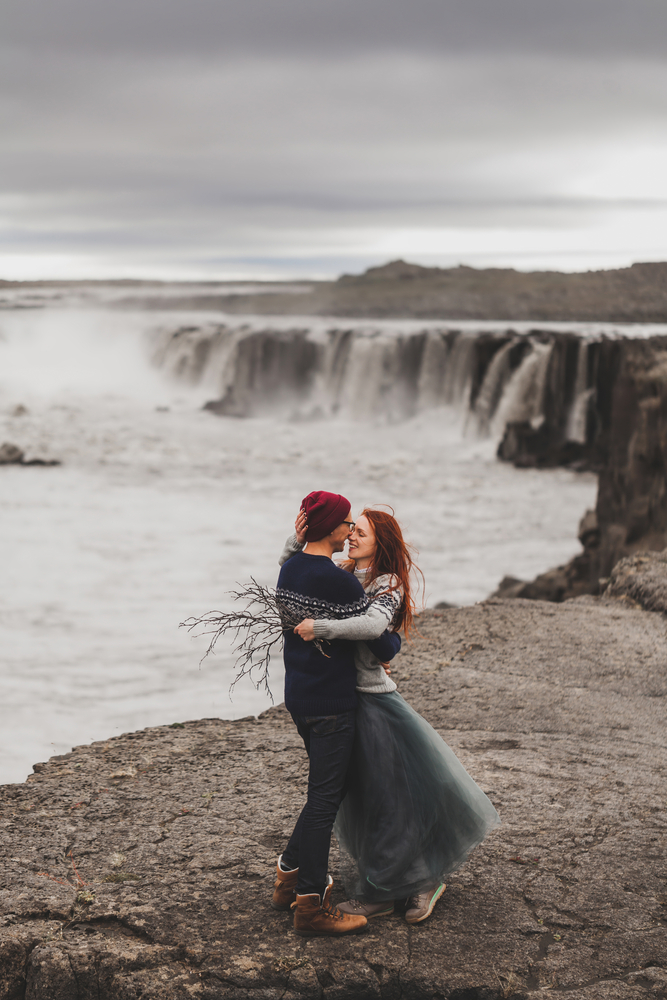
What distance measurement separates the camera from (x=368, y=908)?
314 cm

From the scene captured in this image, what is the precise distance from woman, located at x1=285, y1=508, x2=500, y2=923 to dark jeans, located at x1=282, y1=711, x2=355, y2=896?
0.09 metres

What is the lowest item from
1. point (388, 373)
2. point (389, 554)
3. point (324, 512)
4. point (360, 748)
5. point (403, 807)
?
point (403, 807)

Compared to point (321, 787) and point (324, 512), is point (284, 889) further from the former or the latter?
point (324, 512)

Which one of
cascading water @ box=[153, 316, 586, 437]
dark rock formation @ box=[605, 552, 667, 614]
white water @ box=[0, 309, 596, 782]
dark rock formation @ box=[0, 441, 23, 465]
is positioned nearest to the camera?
dark rock formation @ box=[605, 552, 667, 614]

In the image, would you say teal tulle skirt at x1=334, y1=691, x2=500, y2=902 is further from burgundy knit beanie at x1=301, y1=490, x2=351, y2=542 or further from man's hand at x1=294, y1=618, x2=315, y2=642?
burgundy knit beanie at x1=301, y1=490, x2=351, y2=542

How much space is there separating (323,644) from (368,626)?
16 cm

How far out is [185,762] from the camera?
4.47 meters

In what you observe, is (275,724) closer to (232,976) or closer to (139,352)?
(232,976)

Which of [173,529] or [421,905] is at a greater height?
[421,905]

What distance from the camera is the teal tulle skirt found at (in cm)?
307

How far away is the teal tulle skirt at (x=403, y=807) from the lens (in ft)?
10.1

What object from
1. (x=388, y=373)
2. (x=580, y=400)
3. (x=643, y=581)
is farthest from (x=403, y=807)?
(x=388, y=373)

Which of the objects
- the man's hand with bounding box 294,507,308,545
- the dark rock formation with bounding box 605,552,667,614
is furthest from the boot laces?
the dark rock formation with bounding box 605,552,667,614

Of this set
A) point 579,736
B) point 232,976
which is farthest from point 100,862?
point 579,736
